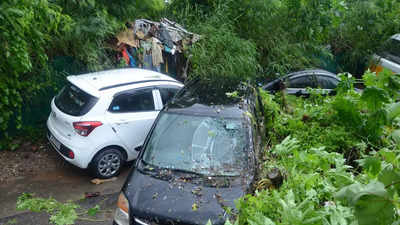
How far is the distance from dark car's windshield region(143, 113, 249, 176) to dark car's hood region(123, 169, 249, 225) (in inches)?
9.9

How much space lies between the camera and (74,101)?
5.77 meters

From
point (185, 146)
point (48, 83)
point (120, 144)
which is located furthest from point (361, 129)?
point (48, 83)

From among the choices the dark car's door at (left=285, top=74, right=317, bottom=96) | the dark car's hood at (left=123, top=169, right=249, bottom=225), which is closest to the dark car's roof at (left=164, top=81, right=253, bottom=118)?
the dark car's hood at (left=123, top=169, right=249, bottom=225)

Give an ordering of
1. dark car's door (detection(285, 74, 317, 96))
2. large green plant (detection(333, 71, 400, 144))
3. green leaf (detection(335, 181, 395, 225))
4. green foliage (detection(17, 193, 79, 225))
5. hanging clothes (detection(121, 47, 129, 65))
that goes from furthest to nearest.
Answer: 1. dark car's door (detection(285, 74, 317, 96))
2. hanging clothes (detection(121, 47, 129, 65))
3. green foliage (detection(17, 193, 79, 225))
4. large green plant (detection(333, 71, 400, 144))
5. green leaf (detection(335, 181, 395, 225))

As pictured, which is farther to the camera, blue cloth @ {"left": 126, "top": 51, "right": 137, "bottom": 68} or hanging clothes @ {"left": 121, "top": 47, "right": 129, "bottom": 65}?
blue cloth @ {"left": 126, "top": 51, "right": 137, "bottom": 68}

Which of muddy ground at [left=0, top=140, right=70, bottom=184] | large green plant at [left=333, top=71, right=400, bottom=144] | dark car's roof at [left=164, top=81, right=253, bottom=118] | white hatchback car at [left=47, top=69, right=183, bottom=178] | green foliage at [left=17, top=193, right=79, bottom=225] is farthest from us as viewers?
muddy ground at [left=0, top=140, right=70, bottom=184]

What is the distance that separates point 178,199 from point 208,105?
4.98 feet

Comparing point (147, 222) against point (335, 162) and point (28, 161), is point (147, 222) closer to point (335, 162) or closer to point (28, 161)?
point (335, 162)

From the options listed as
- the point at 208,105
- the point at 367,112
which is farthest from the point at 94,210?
the point at 367,112

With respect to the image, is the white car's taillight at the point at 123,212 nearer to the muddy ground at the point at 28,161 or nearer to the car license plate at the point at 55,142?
the car license plate at the point at 55,142

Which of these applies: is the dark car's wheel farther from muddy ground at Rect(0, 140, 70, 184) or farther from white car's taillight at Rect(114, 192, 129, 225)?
white car's taillight at Rect(114, 192, 129, 225)

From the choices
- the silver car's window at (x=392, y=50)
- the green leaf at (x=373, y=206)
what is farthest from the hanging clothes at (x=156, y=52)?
the green leaf at (x=373, y=206)

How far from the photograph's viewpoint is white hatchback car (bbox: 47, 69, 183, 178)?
5570mm

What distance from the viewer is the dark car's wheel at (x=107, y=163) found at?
5793 mm
